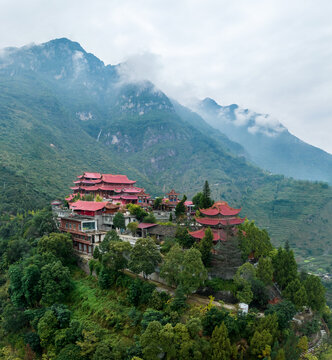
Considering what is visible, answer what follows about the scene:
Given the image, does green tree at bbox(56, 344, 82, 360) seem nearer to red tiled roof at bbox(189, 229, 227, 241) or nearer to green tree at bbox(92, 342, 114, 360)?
green tree at bbox(92, 342, 114, 360)

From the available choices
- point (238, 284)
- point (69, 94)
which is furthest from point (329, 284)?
point (69, 94)

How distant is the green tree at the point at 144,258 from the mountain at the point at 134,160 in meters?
39.4

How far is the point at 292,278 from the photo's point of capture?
27422 mm

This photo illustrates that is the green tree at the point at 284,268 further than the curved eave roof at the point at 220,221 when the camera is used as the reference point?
No

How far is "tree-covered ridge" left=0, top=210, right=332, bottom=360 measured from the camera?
18984 mm

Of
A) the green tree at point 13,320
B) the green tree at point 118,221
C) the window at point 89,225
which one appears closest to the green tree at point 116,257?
the green tree at point 118,221

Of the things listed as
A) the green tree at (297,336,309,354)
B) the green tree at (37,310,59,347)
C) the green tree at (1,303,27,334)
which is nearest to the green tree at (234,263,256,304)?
the green tree at (297,336,309,354)

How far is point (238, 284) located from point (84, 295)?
52.0 feet

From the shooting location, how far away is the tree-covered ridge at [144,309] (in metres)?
19.0

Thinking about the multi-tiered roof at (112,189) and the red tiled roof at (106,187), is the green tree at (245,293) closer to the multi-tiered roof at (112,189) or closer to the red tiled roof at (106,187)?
the multi-tiered roof at (112,189)

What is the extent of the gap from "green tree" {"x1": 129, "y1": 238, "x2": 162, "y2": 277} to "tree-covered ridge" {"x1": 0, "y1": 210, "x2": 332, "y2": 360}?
0.10m

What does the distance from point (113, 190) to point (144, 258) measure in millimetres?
30117

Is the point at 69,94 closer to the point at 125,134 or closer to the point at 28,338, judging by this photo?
the point at 125,134

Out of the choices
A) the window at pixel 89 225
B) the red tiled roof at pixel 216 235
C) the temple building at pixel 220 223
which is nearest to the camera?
the red tiled roof at pixel 216 235
